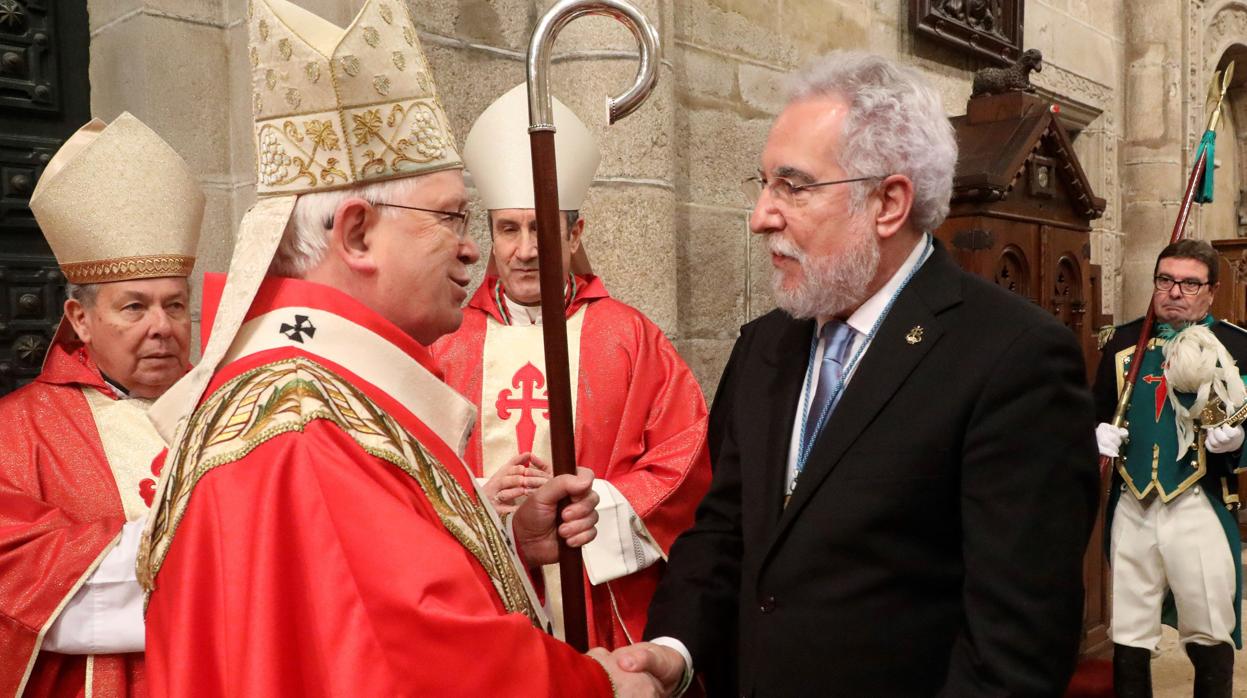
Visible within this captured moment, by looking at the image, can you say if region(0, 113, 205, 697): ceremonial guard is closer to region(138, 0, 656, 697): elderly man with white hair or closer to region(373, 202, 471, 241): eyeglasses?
region(138, 0, 656, 697): elderly man with white hair

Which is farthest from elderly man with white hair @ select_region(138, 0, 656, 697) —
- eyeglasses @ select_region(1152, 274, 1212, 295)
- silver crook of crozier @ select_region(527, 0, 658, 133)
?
eyeglasses @ select_region(1152, 274, 1212, 295)

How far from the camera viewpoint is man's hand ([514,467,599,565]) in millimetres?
1791

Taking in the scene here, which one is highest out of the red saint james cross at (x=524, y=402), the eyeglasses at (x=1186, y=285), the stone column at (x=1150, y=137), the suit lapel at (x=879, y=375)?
the stone column at (x=1150, y=137)

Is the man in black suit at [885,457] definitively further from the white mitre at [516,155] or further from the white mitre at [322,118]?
the white mitre at [516,155]

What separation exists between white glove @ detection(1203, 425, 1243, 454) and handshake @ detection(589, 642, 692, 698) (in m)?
3.26

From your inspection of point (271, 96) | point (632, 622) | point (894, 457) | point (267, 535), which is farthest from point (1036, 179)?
point (267, 535)

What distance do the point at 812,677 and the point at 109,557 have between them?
1.33m

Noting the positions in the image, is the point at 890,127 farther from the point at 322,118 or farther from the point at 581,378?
the point at 581,378

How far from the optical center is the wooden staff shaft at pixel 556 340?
168 centimetres

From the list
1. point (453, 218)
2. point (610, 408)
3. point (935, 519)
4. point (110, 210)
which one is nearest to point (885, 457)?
point (935, 519)

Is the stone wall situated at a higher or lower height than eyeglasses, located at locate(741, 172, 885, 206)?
A: higher

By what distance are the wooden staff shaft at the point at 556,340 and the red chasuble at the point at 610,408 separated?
3.08 feet

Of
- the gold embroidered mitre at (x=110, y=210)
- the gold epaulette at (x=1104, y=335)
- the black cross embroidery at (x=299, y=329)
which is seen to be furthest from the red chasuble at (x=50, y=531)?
the gold epaulette at (x=1104, y=335)

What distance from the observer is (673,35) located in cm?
392
